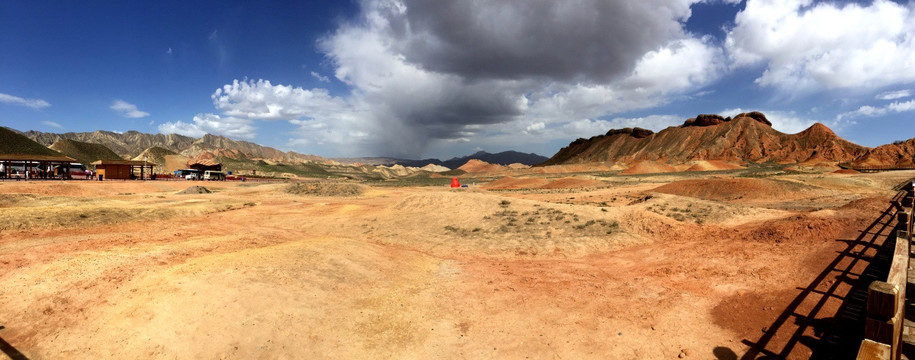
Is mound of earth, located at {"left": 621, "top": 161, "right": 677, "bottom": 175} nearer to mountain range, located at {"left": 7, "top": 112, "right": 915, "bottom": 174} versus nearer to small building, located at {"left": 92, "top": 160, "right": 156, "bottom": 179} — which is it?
mountain range, located at {"left": 7, "top": 112, "right": 915, "bottom": 174}

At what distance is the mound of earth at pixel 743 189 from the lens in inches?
1256

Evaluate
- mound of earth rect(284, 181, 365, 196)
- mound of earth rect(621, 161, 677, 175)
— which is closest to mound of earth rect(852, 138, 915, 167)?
mound of earth rect(621, 161, 677, 175)

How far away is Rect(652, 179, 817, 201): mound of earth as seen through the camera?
31.9 metres

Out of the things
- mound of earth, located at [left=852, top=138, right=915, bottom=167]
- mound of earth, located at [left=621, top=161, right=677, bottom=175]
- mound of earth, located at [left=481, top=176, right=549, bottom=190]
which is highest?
mound of earth, located at [left=852, top=138, right=915, bottom=167]

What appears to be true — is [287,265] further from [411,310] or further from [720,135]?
[720,135]

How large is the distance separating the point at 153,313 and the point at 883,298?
11.3 meters

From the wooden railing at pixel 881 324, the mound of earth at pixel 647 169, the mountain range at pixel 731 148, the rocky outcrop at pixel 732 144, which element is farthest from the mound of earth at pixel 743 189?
the rocky outcrop at pixel 732 144

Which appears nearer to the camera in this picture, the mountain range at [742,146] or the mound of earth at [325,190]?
the mound of earth at [325,190]

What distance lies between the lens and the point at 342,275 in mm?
11008

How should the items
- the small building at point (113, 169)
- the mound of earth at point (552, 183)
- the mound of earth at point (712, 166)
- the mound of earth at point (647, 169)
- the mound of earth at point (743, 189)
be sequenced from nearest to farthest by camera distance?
the mound of earth at point (743, 189)
the mound of earth at point (552, 183)
the small building at point (113, 169)
the mound of earth at point (647, 169)
the mound of earth at point (712, 166)

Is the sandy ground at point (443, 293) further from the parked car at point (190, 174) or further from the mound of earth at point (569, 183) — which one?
the parked car at point (190, 174)

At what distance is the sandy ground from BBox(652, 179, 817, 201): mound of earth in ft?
56.7

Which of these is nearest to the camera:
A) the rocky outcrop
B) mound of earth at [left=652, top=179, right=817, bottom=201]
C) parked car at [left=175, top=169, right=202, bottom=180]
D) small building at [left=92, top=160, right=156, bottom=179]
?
mound of earth at [left=652, top=179, right=817, bottom=201]

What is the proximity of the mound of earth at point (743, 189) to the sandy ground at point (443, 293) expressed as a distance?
56.7ft
